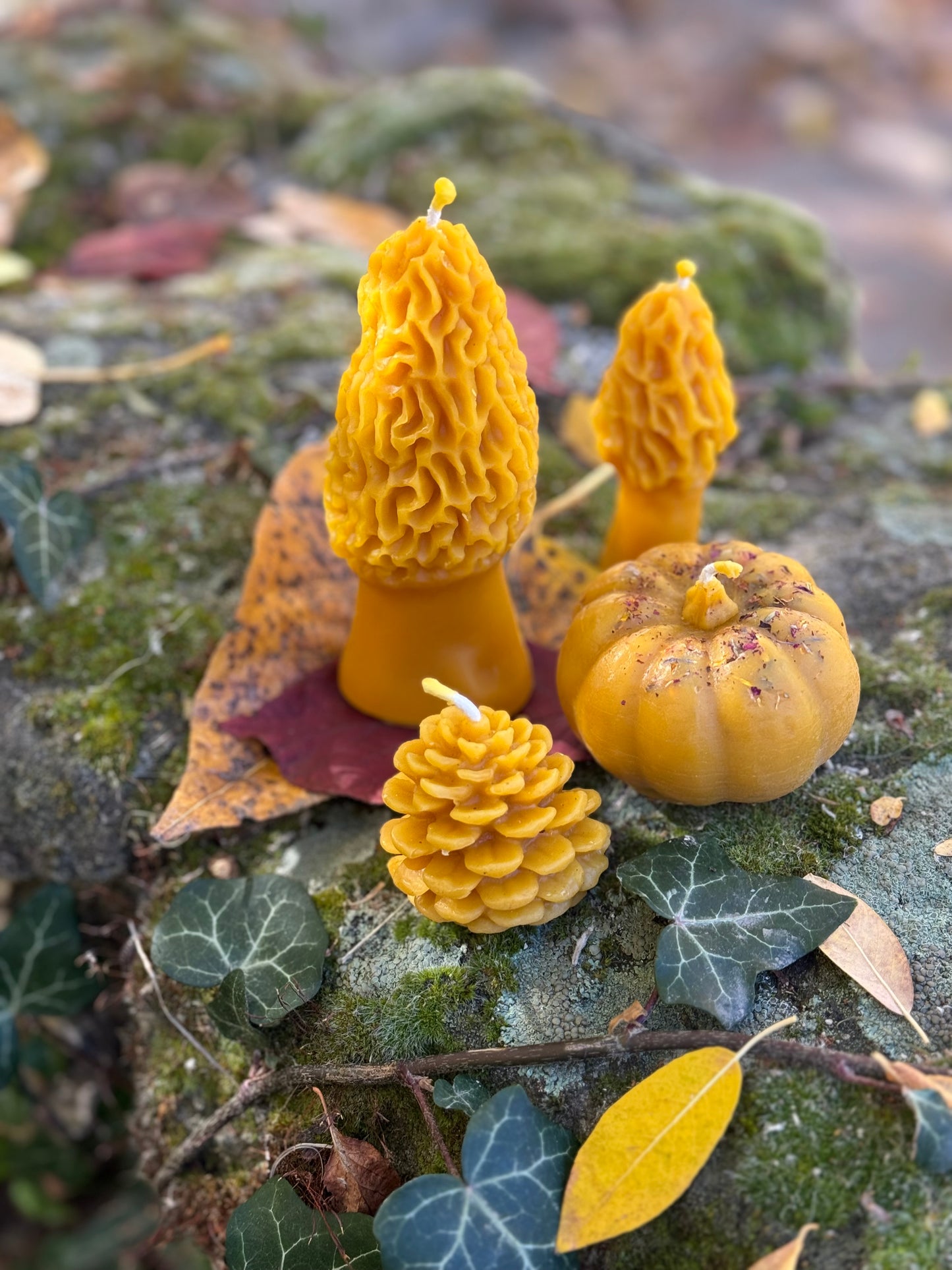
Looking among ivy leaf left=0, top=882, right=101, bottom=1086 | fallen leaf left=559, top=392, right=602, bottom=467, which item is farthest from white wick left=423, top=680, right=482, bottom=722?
fallen leaf left=559, top=392, right=602, bottom=467

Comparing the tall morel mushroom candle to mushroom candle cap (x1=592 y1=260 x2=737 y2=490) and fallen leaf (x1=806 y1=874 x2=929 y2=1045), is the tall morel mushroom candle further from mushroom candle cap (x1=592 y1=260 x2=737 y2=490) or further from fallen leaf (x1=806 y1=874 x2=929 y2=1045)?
fallen leaf (x1=806 y1=874 x2=929 y2=1045)

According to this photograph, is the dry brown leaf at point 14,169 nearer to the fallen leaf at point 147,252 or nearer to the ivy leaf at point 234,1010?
the fallen leaf at point 147,252

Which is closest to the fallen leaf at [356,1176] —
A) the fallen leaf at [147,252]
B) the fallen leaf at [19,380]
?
the fallen leaf at [19,380]

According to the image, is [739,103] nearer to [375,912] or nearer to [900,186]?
[900,186]

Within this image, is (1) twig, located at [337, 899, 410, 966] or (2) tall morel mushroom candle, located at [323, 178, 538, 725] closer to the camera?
(2) tall morel mushroom candle, located at [323, 178, 538, 725]

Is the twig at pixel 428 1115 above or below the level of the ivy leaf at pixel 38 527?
below

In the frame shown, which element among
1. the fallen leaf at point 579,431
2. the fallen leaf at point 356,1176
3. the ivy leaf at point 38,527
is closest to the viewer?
the fallen leaf at point 356,1176

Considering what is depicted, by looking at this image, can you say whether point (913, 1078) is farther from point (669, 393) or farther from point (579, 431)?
point (579, 431)
